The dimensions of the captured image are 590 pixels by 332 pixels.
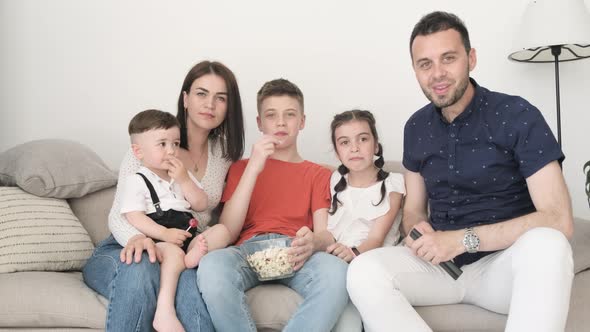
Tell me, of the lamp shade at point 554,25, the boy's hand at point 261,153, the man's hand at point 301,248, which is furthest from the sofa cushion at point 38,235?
the lamp shade at point 554,25

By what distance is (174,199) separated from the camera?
1926 mm

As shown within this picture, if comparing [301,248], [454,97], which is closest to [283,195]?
[301,248]

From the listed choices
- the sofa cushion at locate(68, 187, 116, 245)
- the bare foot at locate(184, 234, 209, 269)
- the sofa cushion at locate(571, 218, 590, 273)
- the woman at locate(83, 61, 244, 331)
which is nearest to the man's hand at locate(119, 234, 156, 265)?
the woman at locate(83, 61, 244, 331)

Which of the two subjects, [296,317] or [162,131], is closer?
[296,317]

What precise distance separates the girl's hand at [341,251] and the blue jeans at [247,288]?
14 centimetres

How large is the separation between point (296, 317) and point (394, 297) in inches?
10.8

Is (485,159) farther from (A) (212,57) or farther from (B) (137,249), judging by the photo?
(A) (212,57)

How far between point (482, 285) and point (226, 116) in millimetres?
1085

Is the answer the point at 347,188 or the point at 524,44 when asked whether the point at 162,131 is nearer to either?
the point at 347,188

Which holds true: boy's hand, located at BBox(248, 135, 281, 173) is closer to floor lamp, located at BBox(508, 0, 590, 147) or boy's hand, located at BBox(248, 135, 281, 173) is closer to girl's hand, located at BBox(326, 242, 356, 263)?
girl's hand, located at BBox(326, 242, 356, 263)

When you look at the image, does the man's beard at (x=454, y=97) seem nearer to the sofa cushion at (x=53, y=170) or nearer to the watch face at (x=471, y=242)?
the watch face at (x=471, y=242)

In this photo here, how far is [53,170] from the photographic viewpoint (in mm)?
2129

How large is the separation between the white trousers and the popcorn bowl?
0.20m

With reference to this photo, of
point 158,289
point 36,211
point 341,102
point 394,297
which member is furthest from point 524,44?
point 36,211
